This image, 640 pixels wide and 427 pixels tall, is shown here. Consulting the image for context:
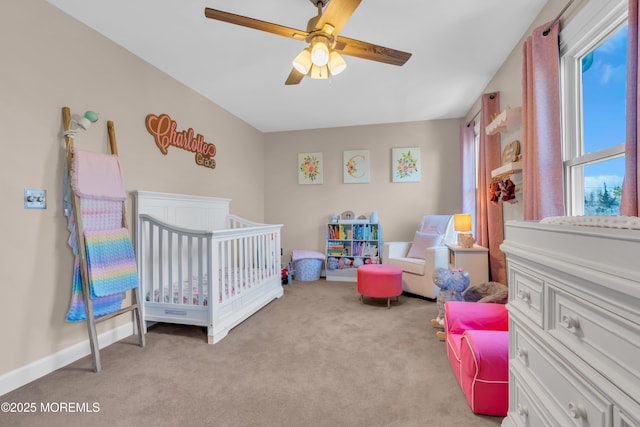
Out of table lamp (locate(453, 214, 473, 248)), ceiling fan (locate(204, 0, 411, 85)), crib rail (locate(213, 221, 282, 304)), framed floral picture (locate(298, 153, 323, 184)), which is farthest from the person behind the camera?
framed floral picture (locate(298, 153, 323, 184))

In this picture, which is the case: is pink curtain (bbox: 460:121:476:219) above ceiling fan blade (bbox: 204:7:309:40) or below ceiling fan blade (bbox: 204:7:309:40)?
below

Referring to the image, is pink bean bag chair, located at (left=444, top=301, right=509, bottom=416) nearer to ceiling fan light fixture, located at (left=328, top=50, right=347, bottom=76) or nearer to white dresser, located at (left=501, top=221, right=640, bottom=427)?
white dresser, located at (left=501, top=221, right=640, bottom=427)

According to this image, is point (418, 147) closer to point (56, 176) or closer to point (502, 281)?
point (502, 281)

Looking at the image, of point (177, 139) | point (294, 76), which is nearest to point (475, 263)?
point (294, 76)

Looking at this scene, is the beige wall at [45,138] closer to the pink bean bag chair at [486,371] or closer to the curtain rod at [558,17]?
the pink bean bag chair at [486,371]

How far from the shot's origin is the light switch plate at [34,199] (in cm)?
176

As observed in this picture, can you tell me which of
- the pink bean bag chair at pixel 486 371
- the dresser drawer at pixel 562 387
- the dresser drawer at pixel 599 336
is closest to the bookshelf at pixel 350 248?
the pink bean bag chair at pixel 486 371

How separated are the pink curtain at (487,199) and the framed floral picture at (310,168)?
2.35 metres

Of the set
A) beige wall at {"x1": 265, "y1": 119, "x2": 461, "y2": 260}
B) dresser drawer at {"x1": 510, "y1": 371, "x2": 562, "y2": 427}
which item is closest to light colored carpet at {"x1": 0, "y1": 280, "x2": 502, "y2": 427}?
dresser drawer at {"x1": 510, "y1": 371, "x2": 562, "y2": 427}

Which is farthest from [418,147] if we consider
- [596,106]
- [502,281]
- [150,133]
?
[150,133]

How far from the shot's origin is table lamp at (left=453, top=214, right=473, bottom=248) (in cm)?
296

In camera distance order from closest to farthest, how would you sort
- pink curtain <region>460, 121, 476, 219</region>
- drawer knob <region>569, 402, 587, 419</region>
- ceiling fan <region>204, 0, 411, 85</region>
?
1. drawer knob <region>569, 402, 587, 419</region>
2. ceiling fan <region>204, 0, 411, 85</region>
3. pink curtain <region>460, 121, 476, 219</region>

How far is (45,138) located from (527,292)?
8.83 feet

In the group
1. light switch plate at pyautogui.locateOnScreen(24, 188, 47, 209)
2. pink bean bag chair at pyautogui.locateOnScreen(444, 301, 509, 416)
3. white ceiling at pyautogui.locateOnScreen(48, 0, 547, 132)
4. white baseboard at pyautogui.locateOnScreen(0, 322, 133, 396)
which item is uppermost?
white ceiling at pyautogui.locateOnScreen(48, 0, 547, 132)
